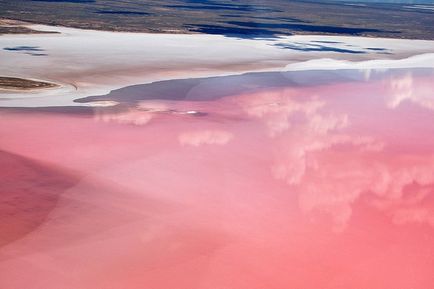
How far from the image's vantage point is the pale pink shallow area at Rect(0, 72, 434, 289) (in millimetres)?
7611

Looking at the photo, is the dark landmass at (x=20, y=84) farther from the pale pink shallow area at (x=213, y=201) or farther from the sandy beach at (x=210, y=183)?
the pale pink shallow area at (x=213, y=201)

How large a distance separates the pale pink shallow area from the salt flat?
13.3ft

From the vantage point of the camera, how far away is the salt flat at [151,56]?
770 inches

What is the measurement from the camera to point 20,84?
17.9 m


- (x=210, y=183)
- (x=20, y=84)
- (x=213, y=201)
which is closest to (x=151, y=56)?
(x=20, y=84)

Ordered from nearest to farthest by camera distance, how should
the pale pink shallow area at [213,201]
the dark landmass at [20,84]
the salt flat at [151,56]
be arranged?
the pale pink shallow area at [213,201] → the dark landmass at [20,84] → the salt flat at [151,56]

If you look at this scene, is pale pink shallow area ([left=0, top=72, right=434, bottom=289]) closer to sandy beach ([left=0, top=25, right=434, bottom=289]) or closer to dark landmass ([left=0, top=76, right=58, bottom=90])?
sandy beach ([left=0, top=25, right=434, bottom=289])

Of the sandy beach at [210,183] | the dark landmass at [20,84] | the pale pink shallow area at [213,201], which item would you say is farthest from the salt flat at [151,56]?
the pale pink shallow area at [213,201]

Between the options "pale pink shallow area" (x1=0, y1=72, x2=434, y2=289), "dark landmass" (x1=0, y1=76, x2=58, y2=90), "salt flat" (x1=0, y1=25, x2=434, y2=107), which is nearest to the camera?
"pale pink shallow area" (x1=0, y1=72, x2=434, y2=289)

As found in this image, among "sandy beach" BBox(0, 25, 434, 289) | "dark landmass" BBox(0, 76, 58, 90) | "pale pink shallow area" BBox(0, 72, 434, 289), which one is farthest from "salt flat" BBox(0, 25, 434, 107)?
"pale pink shallow area" BBox(0, 72, 434, 289)

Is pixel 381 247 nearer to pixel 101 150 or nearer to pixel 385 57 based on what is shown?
pixel 101 150

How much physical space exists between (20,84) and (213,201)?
422 inches

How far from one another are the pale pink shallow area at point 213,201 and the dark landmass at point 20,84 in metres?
3.04

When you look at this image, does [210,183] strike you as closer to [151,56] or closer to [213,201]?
[213,201]
